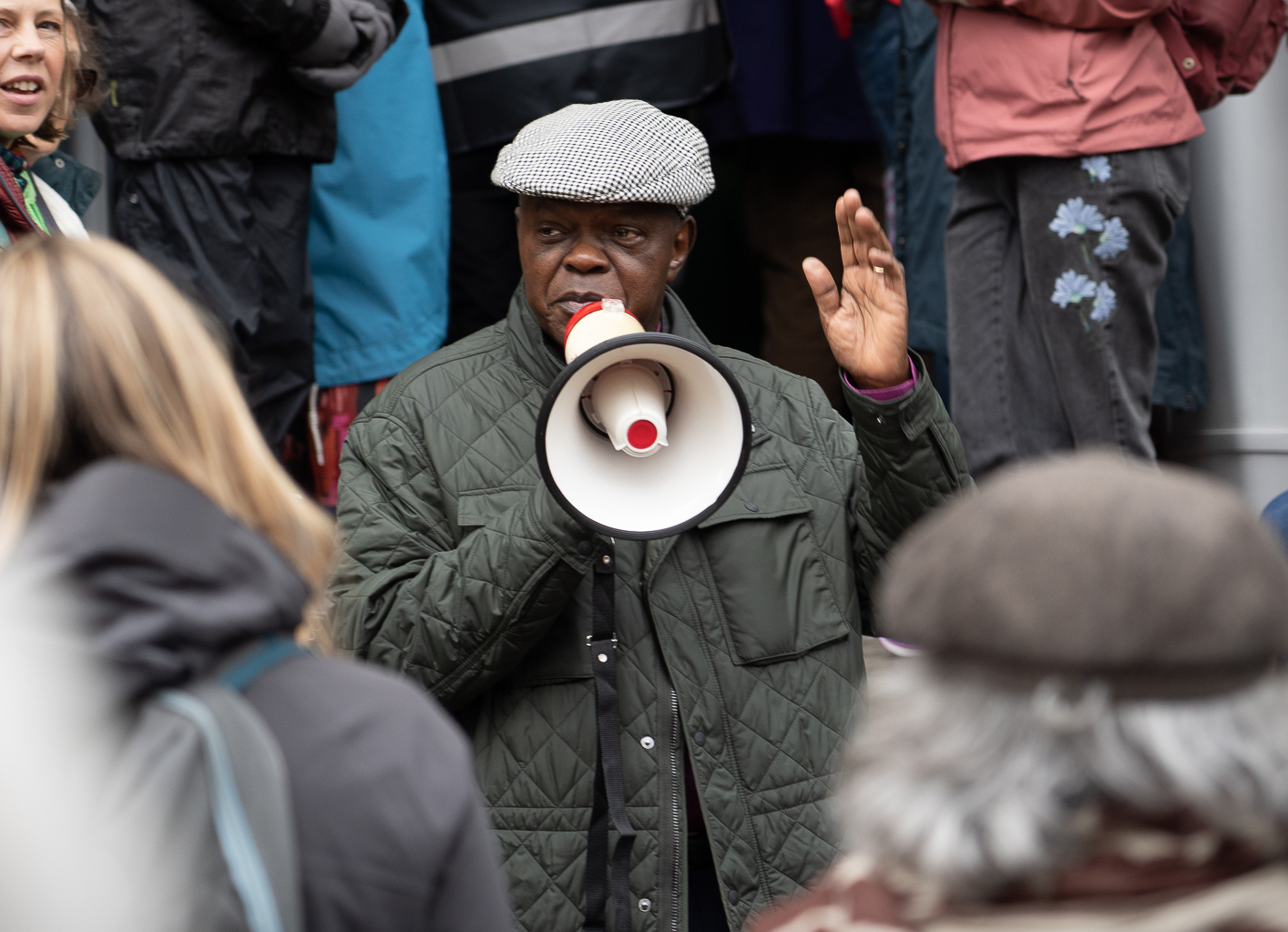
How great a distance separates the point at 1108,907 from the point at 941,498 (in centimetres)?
153

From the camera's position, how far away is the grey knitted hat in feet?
3.58

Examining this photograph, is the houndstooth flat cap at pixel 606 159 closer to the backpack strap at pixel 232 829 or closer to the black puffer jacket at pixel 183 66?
the black puffer jacket at pixel 183 66

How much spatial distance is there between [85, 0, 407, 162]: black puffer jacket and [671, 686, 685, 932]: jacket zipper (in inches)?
73.9

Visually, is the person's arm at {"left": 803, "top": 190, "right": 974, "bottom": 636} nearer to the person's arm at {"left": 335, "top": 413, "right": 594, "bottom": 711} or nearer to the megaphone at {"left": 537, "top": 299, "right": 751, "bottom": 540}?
the megaphone at {"left": 537, "top": 299, "right": 751, "bottom": 540}

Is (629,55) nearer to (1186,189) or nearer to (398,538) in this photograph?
(1186,189)

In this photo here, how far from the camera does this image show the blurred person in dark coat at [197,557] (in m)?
1.25

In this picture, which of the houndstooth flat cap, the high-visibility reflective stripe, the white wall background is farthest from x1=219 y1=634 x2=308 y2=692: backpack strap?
the white wall background

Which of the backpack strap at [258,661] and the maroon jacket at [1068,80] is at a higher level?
the backpack strap at [258,661]

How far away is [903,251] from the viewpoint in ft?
15.4

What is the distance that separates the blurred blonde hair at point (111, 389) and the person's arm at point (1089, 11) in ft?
8.85

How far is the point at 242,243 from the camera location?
3643 millimetres

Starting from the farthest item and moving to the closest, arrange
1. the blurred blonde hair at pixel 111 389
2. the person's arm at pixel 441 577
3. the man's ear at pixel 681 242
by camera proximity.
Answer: the man's ear at pixel 681 242 → the person's arm at pixel 441 577 → the blurred blonde hair at pixel 111 389

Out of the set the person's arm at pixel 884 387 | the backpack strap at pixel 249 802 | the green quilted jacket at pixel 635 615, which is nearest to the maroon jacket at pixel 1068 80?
the person's arm at pixel 884 387

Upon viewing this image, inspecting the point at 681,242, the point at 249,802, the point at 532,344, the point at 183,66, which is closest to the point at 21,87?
the point at 183,66
